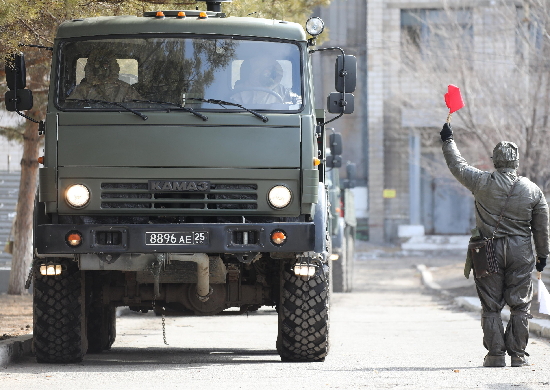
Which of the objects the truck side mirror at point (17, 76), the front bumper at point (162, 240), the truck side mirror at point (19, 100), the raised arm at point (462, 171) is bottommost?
the front bumper at point (162, 240)

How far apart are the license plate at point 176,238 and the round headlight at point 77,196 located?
0.61 meters

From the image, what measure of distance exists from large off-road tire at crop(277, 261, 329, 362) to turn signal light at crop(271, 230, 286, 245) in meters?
0.73

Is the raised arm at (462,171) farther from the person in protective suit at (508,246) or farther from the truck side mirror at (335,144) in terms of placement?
the truck side mirror at (335,144)

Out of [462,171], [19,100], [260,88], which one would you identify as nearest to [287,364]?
[462,171]

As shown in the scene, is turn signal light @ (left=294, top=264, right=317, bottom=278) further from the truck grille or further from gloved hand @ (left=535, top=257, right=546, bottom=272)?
gloved hand @ (left=535, top=257, right=546, bottom=272)

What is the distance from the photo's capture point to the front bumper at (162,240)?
8.95 metres

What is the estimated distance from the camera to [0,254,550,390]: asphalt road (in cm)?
824

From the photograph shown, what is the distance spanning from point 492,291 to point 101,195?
3294 mm

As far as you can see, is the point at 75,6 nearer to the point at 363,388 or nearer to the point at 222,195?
the point at 222,195

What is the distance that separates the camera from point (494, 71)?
25781 millimetres

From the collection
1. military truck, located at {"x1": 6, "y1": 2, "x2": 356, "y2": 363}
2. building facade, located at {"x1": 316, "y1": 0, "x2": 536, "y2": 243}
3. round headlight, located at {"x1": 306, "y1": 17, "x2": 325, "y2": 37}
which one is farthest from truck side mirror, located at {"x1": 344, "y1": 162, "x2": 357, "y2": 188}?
building facade, located at {"x1": 316, "y1": 0, "x2": 536, "y2": 243}

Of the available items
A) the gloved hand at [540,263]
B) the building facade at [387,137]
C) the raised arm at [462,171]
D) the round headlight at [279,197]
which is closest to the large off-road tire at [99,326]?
the round headlight at [279,197]

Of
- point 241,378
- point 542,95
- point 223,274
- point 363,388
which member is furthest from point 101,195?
point 542,95

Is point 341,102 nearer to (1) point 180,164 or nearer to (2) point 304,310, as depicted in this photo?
(1) point 180,164
